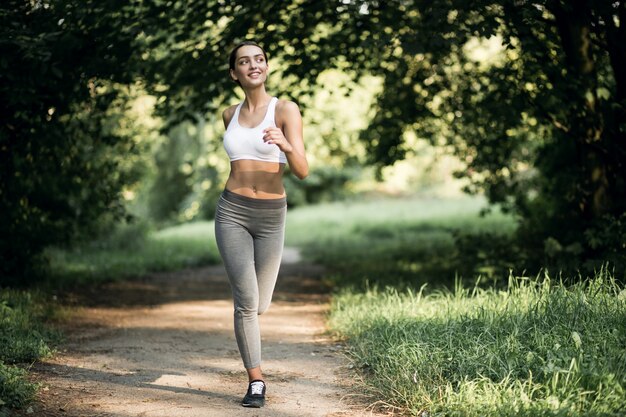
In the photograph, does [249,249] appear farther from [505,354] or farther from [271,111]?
[505,354]

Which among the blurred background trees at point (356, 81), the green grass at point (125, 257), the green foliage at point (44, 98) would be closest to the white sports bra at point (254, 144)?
the blurred background trees at point (356, 81)

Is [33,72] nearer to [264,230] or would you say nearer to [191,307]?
[191,307]

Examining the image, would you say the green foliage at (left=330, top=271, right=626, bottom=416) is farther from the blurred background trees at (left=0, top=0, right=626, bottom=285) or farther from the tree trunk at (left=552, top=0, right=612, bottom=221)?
the tree trunk at (left=552, top=0, right=612, bottom=221)

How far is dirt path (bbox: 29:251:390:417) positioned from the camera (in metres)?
5.14

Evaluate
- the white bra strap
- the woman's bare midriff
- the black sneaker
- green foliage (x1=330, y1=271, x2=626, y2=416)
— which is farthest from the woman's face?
green foliage (x1=330, y1=271, x2=626, y2=416)

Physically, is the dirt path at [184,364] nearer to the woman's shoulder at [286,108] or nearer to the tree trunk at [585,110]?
the woman's shoulder at [286,108]

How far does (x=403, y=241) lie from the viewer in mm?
19250

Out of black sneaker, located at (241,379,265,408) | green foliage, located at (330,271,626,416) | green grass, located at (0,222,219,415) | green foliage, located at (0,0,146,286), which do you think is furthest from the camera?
green foliage, located at (0,0,146,286)

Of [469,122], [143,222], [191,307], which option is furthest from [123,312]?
[143,222]

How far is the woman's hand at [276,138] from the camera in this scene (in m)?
4.68

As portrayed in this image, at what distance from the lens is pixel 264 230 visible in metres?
5.15

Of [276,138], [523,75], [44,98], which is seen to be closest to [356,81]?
[523,75]

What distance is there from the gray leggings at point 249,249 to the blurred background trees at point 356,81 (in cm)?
344

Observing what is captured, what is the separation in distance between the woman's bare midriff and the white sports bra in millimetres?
38
